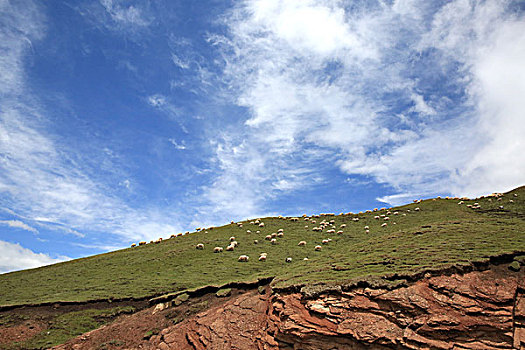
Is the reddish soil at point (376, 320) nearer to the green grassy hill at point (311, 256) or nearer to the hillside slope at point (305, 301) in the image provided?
the hillside slope at point (305, 301)

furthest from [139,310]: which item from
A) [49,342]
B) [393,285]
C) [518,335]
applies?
[518,335]

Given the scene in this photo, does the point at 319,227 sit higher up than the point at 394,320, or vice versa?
the point at 319,227

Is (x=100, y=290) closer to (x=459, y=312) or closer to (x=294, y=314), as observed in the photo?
(x=294, y=314)

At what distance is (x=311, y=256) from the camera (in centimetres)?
3338

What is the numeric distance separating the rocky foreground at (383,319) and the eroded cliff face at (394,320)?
0.03m

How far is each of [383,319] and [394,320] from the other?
18.1 inches

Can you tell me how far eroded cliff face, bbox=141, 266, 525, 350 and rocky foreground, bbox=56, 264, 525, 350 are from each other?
0.11ft

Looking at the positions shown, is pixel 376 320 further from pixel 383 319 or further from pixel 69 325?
pixel 69 325

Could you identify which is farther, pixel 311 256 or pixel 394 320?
pixel 311 256

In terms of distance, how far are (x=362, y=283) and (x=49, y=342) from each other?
72.9ft

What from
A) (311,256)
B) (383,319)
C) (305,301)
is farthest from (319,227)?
(383,319)

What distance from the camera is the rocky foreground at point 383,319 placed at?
11539 millimetres

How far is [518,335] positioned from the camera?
36.2 ft

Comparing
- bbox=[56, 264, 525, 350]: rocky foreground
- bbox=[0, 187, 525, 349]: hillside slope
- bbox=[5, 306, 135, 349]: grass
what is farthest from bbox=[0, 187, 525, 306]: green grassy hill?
bbox=[5, 306, 135, 349]: grass
